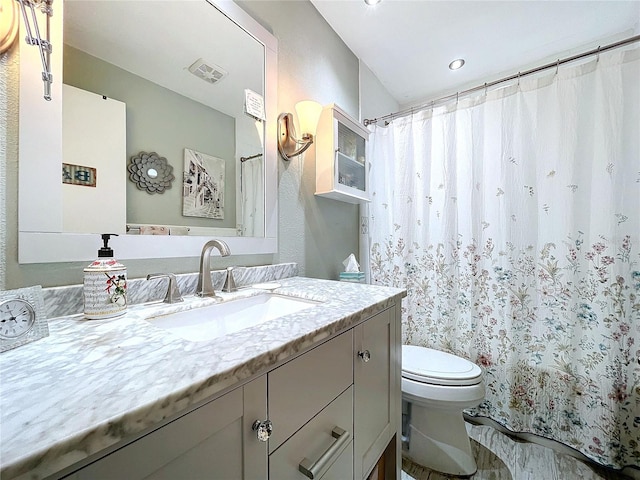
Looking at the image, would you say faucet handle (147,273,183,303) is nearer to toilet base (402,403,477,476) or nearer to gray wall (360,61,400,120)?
toilet base (402,403,477,476)

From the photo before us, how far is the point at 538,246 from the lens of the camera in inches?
52.7

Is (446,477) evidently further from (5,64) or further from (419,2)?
(419,2)

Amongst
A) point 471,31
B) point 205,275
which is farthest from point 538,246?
point 205,275

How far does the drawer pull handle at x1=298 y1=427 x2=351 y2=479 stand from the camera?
56cm

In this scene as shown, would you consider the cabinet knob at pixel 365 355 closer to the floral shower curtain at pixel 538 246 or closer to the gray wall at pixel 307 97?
the gray wall at pixel 307 97

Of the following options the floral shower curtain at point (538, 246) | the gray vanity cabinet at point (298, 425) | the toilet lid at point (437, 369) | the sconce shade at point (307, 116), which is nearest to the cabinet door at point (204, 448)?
the gray vanity cabinet at point (298, 425)

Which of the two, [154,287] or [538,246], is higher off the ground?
[538,246]

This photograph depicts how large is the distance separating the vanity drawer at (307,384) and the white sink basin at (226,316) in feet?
0.63

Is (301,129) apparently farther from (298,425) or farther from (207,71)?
(298,425)

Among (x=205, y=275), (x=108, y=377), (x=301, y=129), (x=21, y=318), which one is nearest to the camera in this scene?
(x=108, y=377)

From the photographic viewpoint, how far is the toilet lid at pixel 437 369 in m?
1.20

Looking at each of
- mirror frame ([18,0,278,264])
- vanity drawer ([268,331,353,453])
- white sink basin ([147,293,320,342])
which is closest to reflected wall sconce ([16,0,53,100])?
mirror frame ([18,0,278,264])

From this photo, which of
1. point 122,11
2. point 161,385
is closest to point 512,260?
point 161,385

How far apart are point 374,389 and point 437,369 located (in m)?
0.60
